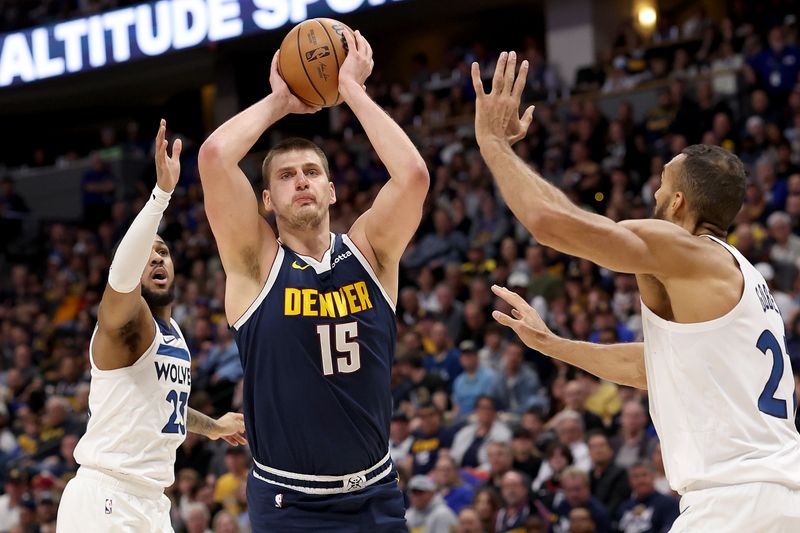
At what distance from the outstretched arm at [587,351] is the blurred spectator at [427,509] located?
4815 millimetres

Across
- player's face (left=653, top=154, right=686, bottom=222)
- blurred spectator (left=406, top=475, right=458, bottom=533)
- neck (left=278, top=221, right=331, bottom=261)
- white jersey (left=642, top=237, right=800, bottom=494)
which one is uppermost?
player's face (left=653, top=154, right=686, bottom=222)

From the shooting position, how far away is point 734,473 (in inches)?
155

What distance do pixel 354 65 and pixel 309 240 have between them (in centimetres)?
79

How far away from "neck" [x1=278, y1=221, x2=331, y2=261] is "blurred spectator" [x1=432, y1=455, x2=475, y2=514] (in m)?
5.39

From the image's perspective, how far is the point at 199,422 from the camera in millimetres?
5988

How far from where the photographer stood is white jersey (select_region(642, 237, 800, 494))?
3967mm

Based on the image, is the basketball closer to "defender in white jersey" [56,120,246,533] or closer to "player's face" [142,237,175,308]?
"defender in white jersey" [56,120,246,533]

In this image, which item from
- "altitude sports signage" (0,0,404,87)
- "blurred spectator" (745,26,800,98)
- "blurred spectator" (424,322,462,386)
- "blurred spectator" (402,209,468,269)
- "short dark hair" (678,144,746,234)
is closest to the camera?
"short dark hair" (678,144,746,234)

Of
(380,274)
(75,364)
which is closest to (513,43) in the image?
(75,364)

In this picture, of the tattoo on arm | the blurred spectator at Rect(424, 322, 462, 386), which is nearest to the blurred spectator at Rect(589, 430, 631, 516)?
the blurred spectator at Rect(424, 322, 462, 386)

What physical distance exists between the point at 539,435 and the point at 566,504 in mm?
1145

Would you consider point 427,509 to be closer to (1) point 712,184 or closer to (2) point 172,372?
(2) point 172,372

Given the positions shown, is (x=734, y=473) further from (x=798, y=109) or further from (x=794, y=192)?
(x=798, y=109)

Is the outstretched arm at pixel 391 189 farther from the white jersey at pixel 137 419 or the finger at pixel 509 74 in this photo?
the white jersey at pixel 137 419
